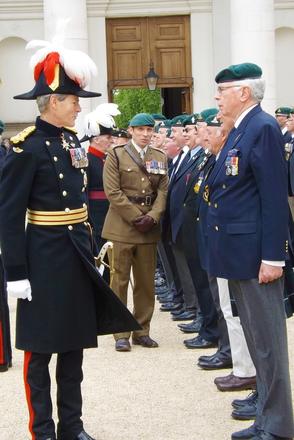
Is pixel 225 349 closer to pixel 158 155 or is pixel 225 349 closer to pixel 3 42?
pixel 158 155

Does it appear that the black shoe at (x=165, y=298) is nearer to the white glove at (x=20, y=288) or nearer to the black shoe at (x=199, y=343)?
the black shoe at (x=199, y=343)

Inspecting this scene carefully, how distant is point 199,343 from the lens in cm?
730

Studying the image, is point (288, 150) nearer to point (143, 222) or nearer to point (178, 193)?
point (178, 193)

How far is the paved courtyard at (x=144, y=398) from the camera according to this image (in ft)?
17.1

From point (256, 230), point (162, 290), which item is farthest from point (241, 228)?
point (162, 290)

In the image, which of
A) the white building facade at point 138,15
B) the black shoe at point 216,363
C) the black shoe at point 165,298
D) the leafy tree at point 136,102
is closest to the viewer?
the black shoe at point 216,363

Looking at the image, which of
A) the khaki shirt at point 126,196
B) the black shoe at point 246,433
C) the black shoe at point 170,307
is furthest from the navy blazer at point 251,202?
the black shoe at point 170,307

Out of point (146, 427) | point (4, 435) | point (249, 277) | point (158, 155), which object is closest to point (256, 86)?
point (249, 277)

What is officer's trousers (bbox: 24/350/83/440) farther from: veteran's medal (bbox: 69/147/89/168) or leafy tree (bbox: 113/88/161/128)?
leafy tree (bbox: 113/88/161/128)

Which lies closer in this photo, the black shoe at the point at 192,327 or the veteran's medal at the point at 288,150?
the black shoe at the point at 192,327

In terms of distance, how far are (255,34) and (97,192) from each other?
27.6 feet

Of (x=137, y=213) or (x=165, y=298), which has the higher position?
(x=137, y=213)

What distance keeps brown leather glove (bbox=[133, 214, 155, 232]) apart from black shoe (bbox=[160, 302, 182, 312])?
1789 millimetres

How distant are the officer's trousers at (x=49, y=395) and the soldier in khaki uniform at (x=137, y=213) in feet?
8.15
